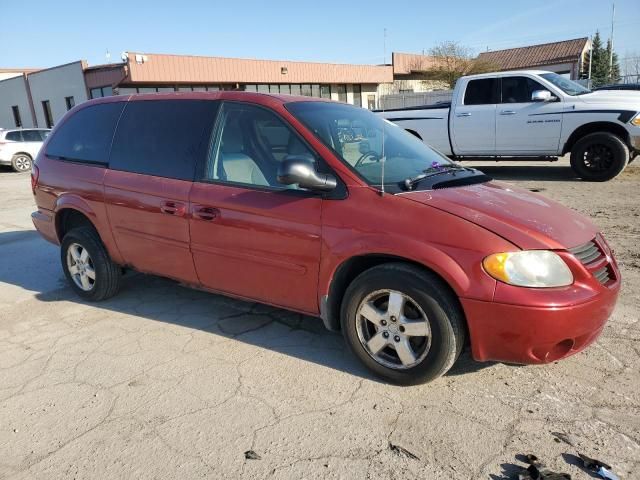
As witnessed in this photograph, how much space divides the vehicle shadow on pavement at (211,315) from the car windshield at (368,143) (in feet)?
4.02

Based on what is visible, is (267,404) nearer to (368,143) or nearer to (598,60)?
(368,143)

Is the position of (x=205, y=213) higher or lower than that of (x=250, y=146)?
lower

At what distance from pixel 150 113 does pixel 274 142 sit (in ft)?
4.15

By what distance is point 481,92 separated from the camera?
400 inches

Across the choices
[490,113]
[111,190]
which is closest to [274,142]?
[111,190]

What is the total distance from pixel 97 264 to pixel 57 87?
3209 centimetres

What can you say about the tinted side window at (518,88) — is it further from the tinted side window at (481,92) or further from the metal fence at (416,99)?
the metal fence at (416,99)

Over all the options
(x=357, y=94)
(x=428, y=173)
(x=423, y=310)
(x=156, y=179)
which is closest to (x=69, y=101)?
(x=357, y=94)

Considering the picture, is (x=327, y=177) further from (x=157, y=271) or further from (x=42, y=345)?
(x=42, y=345)

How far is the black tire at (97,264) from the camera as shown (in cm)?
441

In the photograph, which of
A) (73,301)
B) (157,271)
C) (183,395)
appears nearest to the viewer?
(183,395)

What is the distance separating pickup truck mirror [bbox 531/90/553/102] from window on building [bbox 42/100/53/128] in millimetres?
32367

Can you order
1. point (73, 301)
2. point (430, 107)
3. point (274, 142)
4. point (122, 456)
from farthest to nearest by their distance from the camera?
point (430, 107)
point (73, 301)
point (274, 142)
point (122, 456)

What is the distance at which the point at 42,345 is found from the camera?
376cm
